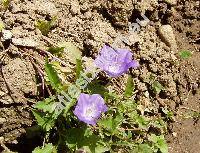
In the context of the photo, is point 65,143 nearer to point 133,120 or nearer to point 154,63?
point 133,120

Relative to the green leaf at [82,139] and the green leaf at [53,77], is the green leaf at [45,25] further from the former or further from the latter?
the green leaf at [82,139]

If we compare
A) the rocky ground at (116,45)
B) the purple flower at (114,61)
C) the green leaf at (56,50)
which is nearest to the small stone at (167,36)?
the rocky ground at (116,45)

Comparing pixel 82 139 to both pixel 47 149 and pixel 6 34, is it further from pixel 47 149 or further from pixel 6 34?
pixel 6 34

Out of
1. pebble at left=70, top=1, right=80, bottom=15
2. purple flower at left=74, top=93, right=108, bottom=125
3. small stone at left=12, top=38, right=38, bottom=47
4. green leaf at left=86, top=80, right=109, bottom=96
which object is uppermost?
pebble at left=70, top=1, right=80, bottom=15

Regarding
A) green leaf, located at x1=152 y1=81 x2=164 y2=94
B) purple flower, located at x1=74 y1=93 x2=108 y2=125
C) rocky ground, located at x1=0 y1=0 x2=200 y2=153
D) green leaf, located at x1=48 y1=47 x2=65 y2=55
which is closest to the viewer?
purple flower, located at x1=74 y1=93 x2=108 y2=125

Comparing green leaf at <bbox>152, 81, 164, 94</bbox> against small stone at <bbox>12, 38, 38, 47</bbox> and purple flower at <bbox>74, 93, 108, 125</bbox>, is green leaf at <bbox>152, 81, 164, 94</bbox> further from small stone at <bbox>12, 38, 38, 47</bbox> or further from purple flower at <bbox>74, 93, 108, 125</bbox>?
small stone at <bbox>12, 38, 38, 47</bbox>

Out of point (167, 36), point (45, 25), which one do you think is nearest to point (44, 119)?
point (45, 25)

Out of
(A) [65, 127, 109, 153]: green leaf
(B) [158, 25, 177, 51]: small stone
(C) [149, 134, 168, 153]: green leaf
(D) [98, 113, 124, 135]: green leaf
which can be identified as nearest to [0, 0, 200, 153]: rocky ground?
(B) [158, 25, 177, 51]: small stone
